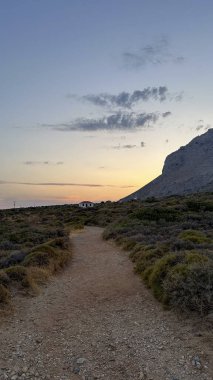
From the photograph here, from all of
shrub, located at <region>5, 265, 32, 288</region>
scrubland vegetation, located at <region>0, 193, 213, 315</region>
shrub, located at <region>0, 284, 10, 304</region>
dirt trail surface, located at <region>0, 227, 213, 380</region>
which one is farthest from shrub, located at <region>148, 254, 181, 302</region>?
shrub, located at <region>0, 284, 10, 304</region>

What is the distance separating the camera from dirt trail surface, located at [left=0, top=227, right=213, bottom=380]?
761cm

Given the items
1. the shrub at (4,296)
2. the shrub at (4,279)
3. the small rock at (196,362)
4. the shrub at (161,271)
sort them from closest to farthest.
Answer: the small rock at (196,362)
the shrub at (4,296)
the shrub at (161,271)
the shrub at (4,279)

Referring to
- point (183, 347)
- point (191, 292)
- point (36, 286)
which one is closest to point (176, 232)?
point (36, 286)

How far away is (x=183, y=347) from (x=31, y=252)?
32.9 feet

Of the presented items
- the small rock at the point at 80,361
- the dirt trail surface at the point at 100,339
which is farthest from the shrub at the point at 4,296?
the small rock at the point at 80,361

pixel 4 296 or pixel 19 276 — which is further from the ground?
pixel 19 276

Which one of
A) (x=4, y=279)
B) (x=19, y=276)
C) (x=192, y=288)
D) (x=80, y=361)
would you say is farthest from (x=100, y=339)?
(x=19, y=276)

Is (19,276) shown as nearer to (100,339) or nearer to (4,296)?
(4,296)

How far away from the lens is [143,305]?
11.4 metres

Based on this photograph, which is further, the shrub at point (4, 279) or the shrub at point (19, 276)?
the shrub at point (19, 276)

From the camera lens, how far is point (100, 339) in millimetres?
9039

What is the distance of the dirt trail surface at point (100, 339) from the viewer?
761cm

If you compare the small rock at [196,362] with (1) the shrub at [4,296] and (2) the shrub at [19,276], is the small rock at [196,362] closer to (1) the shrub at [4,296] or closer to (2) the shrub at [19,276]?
(1) the shrub at [4,296]

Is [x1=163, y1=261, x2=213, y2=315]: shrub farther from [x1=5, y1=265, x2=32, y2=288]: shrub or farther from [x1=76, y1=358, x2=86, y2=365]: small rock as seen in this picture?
[x1=5, y1=265, x2=32, y2=288]: shrub
